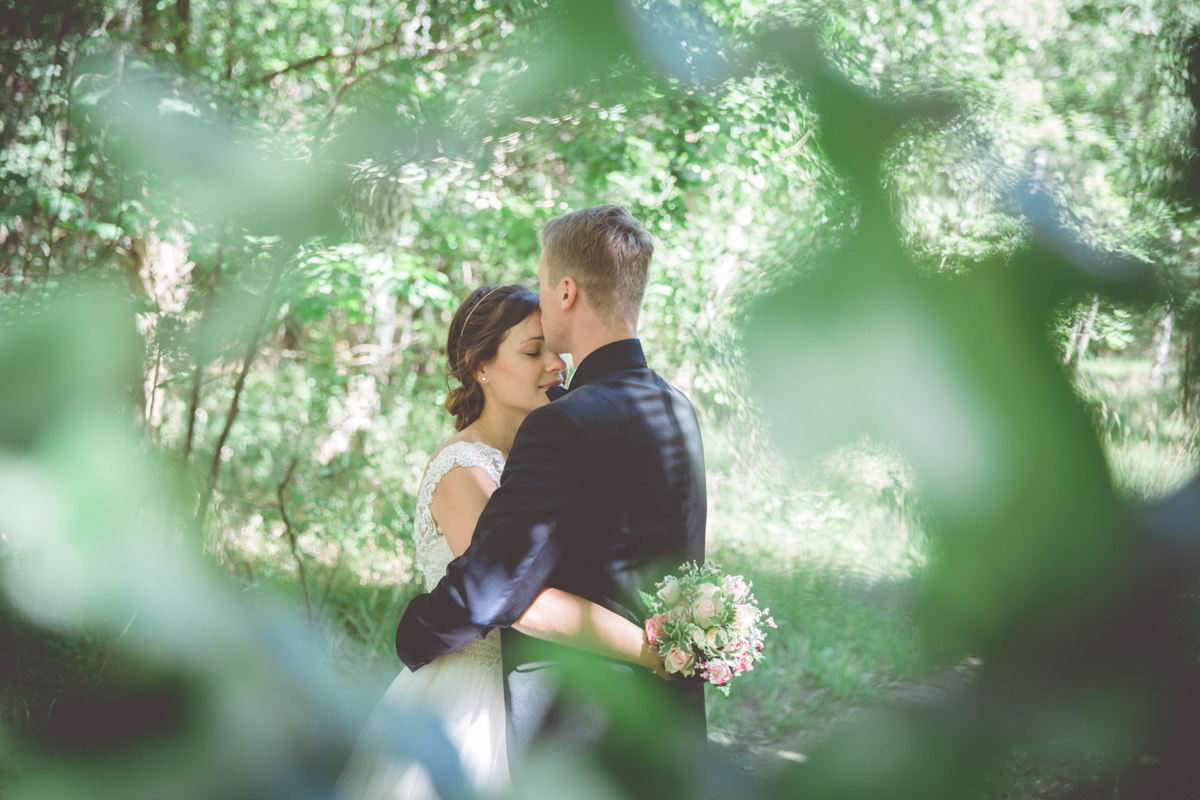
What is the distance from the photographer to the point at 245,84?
0.43m

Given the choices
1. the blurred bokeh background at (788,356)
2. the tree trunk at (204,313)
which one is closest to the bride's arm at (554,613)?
the blurred bokeh background at (788,356)

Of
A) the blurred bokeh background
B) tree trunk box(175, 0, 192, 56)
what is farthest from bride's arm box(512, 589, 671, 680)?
tree trunk box(175, 0, 192, 56)

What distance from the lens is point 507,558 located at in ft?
3.46

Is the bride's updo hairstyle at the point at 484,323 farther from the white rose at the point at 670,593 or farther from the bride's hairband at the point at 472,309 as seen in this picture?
the white rose at the point at 670,593

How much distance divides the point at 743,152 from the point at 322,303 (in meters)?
0.58

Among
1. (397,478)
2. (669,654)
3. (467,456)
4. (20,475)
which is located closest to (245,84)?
(20,475)

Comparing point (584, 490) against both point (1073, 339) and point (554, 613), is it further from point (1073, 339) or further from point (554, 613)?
point (1073, 339)

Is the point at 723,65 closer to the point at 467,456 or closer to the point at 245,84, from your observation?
the point at 245,84

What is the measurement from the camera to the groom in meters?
1.05

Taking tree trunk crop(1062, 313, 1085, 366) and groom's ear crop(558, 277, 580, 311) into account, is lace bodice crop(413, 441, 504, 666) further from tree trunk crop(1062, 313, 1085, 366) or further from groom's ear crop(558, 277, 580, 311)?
tree trunk crop(1062, 313, 1085, 366)

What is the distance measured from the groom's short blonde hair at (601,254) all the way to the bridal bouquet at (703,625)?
676 millimetres

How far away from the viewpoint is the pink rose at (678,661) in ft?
2.24

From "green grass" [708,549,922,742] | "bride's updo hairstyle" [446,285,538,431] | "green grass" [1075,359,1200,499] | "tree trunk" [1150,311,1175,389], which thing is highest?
"bride's updo hairstyle" [446,285,538,431]

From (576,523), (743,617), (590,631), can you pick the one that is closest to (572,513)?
(576,523)
